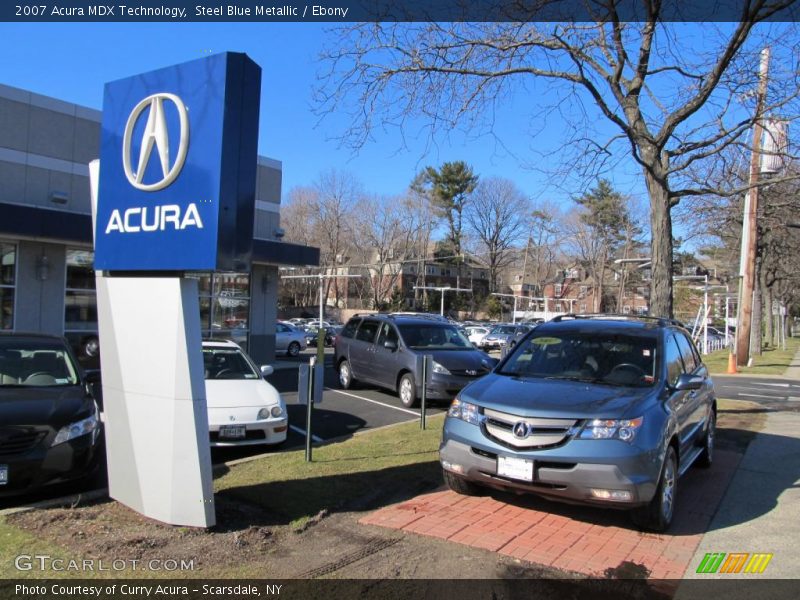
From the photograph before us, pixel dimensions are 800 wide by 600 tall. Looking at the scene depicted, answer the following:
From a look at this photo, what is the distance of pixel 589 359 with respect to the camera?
6078 millimetres

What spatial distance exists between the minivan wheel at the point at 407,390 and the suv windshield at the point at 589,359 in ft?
18.5

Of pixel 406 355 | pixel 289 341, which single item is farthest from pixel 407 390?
pixel 289 341

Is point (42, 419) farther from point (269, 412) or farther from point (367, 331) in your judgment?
point (367, 331)

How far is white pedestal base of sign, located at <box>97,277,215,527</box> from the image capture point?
4.55m

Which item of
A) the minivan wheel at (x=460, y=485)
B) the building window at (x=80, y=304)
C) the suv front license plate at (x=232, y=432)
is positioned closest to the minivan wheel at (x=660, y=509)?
the minivan wheel at (x=460, y=485)

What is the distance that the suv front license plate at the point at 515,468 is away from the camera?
482cm

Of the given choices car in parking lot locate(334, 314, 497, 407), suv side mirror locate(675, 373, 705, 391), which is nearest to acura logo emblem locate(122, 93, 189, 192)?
suv side mirror locate(675, 373, 705, 391)

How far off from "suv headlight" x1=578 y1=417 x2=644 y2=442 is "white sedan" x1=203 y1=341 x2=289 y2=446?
4.15 metres

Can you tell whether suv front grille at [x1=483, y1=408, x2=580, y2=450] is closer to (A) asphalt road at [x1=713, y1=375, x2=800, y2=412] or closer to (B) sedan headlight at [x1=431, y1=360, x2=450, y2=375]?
(B) sedan headlight at [x1=431, y1=360, x2=450, y2=375]

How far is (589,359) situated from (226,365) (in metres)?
5.17

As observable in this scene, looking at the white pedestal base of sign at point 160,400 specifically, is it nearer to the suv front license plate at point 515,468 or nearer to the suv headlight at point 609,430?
the suv front license plate at point 515,468

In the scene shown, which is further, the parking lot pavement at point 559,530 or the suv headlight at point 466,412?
the suv headlight at point 466,412
